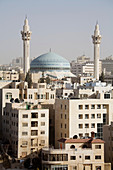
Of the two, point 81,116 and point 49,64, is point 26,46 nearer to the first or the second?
point 49,64

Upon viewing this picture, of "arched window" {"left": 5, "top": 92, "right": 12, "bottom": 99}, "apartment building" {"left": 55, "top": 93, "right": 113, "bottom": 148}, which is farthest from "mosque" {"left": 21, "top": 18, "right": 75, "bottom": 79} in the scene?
"apartment building" {"left": 55, "top": 93, "right": 113, "bottom": 148}

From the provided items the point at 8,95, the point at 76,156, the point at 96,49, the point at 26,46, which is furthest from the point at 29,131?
the point at 96,49

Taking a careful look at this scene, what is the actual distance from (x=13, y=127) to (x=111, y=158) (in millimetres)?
8269

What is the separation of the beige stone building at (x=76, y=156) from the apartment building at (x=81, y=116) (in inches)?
219

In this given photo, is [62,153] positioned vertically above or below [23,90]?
below

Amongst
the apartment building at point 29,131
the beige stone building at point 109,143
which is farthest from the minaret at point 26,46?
the beige stone building at point 109,143

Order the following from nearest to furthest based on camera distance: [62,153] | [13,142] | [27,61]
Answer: [62,153] → [13,142] → [27,61]

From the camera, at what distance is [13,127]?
44875 mm

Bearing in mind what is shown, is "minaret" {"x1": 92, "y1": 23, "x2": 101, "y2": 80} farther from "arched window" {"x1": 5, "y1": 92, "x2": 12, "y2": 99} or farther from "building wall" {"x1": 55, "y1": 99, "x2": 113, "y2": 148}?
"building wall" {"x1": 55, "y1": 99, "x2": 113, "y2": 148}

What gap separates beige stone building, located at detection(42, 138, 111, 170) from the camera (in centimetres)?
3828

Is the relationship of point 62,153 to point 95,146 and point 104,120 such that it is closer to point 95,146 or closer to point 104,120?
point 95,146

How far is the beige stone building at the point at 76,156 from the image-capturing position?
126 ft

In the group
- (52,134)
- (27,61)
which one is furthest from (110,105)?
(27,61)

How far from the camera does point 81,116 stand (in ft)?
150
